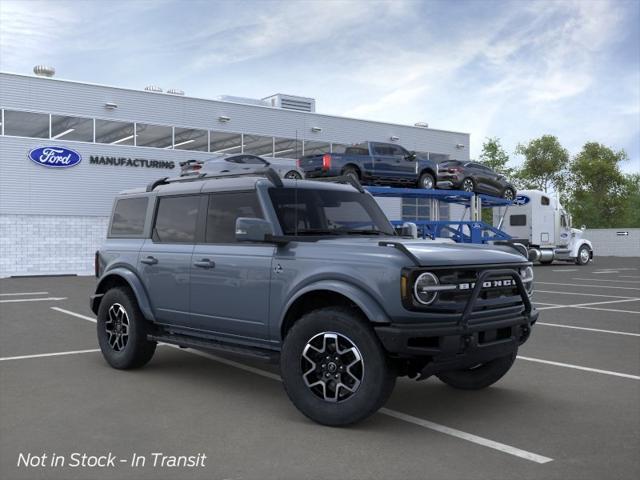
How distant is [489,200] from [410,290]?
926 inches

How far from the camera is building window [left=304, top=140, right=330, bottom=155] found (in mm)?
34344

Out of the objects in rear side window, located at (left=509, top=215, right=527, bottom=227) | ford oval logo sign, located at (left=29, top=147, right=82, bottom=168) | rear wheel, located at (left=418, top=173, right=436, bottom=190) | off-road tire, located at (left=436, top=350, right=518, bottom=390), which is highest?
ford oval logo sign, located at (left=29, top=147, right=82, bottom=168)

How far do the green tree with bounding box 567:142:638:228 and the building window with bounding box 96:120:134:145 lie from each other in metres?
54.2

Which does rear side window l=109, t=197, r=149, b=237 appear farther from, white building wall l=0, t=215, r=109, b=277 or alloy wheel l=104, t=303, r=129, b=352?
white building wall l=0, t=215, r=109, b=277

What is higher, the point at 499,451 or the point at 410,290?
the point at 410,290

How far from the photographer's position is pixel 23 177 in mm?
26875

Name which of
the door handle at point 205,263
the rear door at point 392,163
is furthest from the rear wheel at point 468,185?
the door handle at point 205,263

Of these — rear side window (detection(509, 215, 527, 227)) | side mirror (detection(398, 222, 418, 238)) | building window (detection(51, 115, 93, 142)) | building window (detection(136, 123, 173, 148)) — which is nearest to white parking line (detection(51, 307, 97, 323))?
side mirror (detection(398, 222, 418, 238))

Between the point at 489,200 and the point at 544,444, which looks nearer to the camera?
the point at 544,444

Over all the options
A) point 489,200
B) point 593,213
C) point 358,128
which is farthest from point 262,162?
point 593,213

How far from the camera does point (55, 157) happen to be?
27.4 meters

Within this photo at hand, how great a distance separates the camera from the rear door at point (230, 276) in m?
5.73

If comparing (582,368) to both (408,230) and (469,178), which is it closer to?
(408,230)

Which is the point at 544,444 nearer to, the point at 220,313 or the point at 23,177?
the point at 220,313
